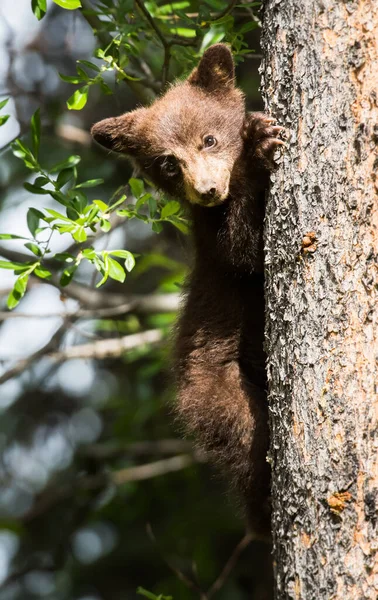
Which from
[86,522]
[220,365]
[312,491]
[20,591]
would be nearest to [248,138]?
[220,365]

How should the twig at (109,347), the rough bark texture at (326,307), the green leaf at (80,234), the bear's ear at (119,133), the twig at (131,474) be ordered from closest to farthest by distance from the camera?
1. the rough bark texture at (326,307)
2. the green leaf at (80,234)
3. the bear's ear at (119,133)
4. the twig at (109,347)
5. the twig at (131,474)

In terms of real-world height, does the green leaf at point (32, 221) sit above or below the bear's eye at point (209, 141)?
below

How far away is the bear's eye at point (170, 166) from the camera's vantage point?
4.92 metres

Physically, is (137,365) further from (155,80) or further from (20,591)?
(155,80)

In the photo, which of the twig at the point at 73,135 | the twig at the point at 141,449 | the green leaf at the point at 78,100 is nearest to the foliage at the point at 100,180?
the green leaf at the point at 78,100

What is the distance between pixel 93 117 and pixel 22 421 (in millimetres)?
3959

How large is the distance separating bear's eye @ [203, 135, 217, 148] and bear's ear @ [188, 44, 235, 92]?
15.6 inches

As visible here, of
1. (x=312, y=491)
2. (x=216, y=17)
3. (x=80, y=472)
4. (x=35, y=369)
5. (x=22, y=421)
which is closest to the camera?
(x=312, y=491)

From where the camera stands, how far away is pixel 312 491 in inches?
120

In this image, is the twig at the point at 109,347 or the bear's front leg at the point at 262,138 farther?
the twig at the point at 109,347

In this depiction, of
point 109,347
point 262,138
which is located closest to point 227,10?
point 262,138

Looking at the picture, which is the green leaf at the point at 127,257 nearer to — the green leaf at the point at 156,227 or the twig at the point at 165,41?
the green leaf at the point at 156,227

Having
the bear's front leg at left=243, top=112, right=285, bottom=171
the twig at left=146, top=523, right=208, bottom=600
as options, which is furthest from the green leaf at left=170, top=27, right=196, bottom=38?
the twig at left=146, top=523, right=208, bottom=600

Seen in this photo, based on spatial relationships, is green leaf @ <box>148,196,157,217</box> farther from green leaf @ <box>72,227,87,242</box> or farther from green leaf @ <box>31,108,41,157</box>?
green leaf @ <box>31,108,41,157</box>
